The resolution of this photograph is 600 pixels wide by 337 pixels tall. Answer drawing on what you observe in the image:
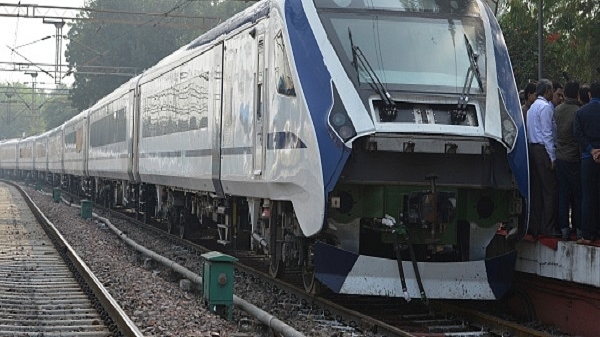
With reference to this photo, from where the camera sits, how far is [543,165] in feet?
34.3

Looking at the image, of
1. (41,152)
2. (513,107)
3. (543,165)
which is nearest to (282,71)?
(513,107)

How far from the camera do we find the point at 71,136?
41.1 meters

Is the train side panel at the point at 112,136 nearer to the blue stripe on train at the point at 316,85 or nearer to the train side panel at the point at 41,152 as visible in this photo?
the blue stripe on train at the point at 316,85

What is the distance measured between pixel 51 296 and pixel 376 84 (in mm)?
4718

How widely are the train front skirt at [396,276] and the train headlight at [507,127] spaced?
1077mm

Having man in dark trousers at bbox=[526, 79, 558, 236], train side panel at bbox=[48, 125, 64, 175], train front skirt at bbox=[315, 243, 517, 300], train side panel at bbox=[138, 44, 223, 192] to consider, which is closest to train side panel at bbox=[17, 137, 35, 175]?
train side panel at bbox=[48, 125, 64, 175]

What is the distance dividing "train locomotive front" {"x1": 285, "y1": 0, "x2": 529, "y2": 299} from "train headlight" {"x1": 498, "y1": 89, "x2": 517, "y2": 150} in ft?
0.04

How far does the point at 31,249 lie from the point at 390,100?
10.4 metres

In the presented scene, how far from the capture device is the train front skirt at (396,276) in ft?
31.3

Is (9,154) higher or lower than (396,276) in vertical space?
higher

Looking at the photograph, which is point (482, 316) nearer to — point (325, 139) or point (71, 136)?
point (325, 139)

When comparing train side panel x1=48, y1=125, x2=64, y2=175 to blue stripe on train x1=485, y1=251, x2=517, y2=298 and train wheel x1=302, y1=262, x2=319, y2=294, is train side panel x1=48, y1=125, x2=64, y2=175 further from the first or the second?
blue stripe on train x1=485, y1=251, x2=517, y2=298

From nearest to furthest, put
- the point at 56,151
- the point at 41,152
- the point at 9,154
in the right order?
1. the point at 56,151
2. the point at 41,152
3. the point at 9,154

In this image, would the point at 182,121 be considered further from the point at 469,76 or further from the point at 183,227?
the point at 469,76
